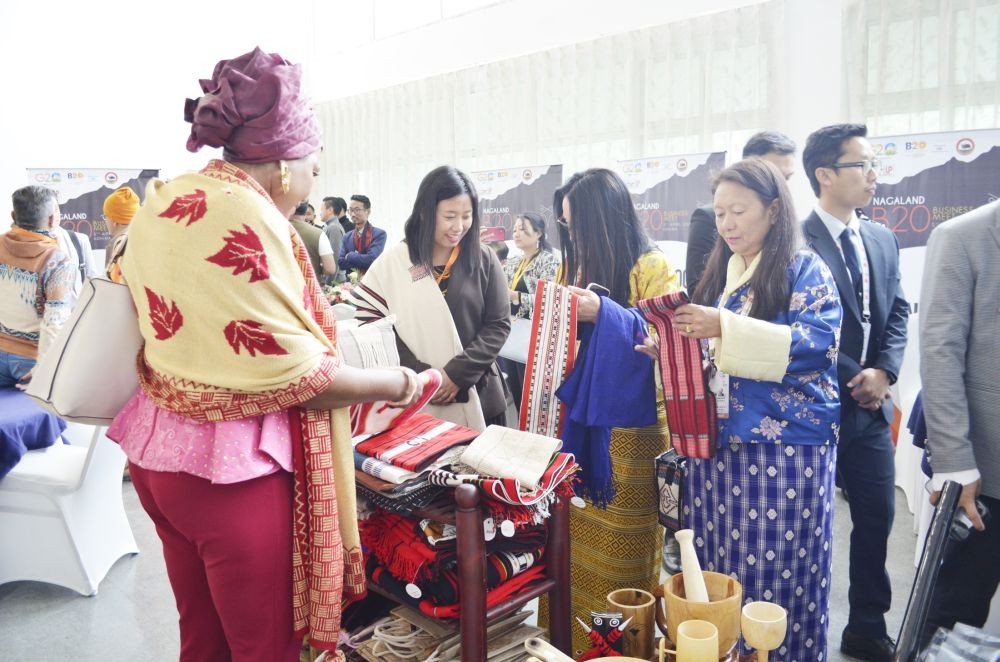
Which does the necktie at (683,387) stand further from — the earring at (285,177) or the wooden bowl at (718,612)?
the earring at (285,177)

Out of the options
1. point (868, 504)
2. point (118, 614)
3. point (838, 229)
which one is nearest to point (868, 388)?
point (868, 504)

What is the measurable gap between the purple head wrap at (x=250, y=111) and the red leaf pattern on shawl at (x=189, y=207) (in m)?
0.13

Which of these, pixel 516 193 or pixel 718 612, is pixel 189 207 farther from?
pixel 516 193

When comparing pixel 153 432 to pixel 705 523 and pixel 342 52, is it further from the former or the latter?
pixel 342 52

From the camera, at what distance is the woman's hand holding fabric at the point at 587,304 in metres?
2.08

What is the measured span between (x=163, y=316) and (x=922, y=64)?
540 cm

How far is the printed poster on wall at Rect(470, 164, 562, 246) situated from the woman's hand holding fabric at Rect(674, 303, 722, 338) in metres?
4.58

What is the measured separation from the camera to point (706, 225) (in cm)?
284

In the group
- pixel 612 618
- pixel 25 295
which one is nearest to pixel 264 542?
pixel 612 618

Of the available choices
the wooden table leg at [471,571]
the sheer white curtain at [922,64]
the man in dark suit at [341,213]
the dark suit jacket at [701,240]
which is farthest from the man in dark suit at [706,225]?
the man in dark suit at [341,213]

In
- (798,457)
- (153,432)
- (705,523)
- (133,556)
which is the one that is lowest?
(133,556)

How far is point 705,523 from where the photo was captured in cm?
203

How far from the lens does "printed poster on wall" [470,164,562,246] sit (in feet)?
21.2

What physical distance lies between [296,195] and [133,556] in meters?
2.70
